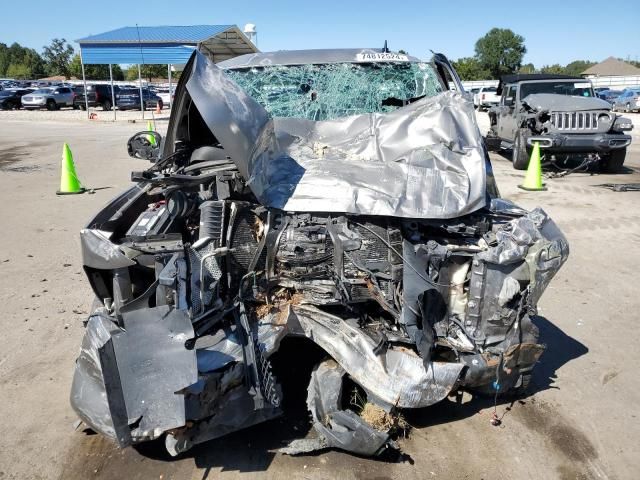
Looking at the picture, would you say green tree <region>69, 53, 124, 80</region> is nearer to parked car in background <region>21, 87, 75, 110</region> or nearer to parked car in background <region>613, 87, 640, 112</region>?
parked car in background <region>21, 87, 75, 110</region>

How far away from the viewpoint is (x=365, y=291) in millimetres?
2812

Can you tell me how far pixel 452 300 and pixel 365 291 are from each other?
0.47 metres

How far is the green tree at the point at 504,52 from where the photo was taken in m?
62.3

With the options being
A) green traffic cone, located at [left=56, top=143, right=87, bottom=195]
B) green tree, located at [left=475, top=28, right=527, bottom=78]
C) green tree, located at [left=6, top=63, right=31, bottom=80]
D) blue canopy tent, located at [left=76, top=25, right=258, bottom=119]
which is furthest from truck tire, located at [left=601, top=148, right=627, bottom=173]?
green tree, located at [left=6, top=63, right=31, bottom=80]

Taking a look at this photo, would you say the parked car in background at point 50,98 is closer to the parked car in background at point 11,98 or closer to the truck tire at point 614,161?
the parked car in background at point 11,98

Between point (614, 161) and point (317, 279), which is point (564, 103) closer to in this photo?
point (614, 161)

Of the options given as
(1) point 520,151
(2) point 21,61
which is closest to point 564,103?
(1) point 520,151

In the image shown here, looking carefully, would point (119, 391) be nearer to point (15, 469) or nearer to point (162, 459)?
point (162, 459)

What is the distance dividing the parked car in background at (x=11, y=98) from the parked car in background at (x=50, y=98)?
110 centimetres

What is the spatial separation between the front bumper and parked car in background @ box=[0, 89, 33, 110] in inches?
1209

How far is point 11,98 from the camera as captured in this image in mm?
30297

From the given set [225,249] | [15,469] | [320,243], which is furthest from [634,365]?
[15,469]

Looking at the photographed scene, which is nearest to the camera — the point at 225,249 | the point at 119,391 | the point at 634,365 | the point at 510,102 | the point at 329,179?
the point at 119,391

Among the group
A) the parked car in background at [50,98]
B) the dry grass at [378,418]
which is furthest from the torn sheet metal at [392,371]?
the parked car in background at [50,98]
